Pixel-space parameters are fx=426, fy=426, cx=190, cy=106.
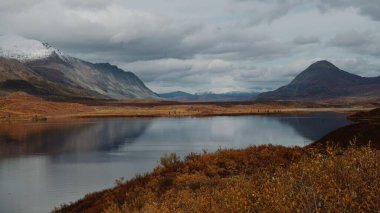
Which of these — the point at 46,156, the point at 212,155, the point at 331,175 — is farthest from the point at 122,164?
the point at 331,175

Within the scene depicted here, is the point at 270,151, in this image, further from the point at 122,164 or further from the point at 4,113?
the point at 4,113

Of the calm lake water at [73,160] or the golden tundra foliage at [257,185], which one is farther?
the calm lake water at [73,160]

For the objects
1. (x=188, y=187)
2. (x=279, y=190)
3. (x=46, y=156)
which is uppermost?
(x=279, y=190)

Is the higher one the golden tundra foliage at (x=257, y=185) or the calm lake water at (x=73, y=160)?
the golden tundra foliage at (x=257, y=185)

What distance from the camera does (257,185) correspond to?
14773 millimetres

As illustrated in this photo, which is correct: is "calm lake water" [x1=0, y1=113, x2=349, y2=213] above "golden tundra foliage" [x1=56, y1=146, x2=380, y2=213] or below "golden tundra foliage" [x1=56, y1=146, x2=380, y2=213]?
below

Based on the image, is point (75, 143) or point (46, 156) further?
point (75, 143)

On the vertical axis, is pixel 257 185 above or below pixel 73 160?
above

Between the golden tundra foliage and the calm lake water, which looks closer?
the golden tundra foliage

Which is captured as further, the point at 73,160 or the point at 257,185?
the point at 73,160

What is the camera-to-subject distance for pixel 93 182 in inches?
1506

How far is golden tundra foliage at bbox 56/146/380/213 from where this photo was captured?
26.7 feet

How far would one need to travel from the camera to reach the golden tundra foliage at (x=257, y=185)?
815cm

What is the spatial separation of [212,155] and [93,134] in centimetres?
6705
